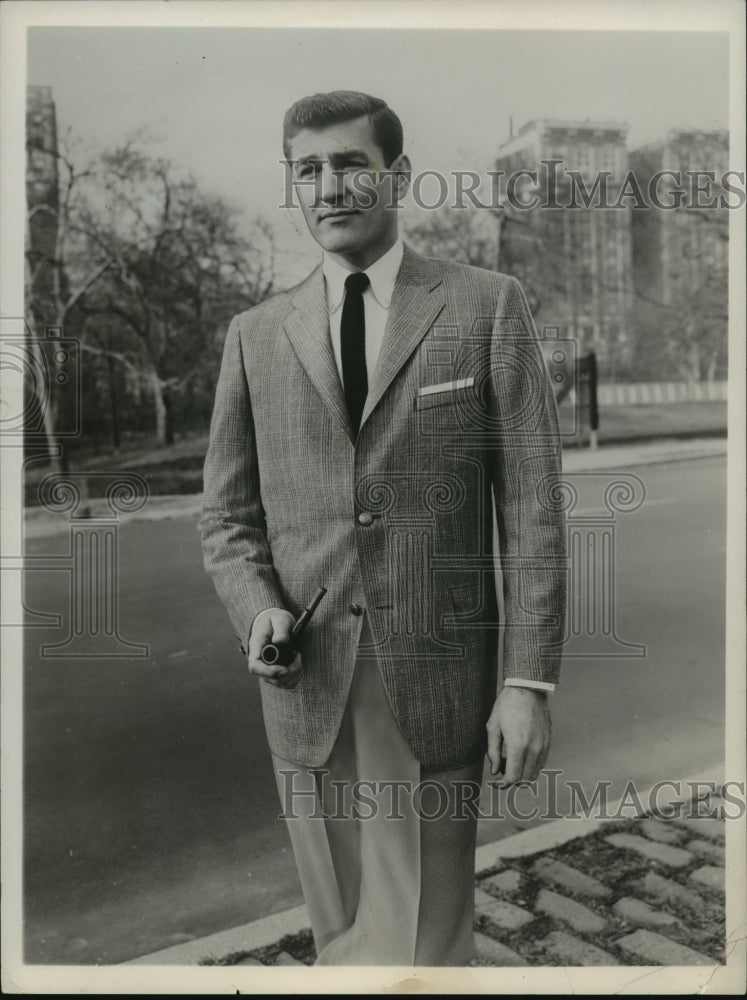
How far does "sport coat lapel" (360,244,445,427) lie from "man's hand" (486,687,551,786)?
844 mm

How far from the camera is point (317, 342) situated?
2596 millimetres

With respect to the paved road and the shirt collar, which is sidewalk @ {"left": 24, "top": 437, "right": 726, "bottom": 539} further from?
the shirt collar

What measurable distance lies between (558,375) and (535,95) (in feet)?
2.75

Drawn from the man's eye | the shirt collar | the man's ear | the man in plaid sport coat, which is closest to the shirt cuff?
the man in plaid sport coat

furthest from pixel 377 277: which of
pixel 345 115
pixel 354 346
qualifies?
pixel 345 115

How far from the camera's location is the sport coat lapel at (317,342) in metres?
2.56

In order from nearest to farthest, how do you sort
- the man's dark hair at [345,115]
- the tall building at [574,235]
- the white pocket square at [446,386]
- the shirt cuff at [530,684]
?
the shirt cuff at [530,684] < the white pocket square at [446,386] < the man's dark hair at [345,115] < the tall building at [574,235]

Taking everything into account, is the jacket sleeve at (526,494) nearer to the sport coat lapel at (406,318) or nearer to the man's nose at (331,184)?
the sport coat lapel at (406,318)

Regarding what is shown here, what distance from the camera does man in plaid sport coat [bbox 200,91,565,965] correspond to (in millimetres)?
2533

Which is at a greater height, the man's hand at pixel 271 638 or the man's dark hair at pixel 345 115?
the man's dark hair at pixel 345 115

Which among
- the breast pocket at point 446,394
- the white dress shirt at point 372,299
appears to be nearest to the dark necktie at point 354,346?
the white dress shirt at point 372,299

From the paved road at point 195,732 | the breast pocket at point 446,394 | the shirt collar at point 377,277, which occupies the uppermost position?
the shirt collar at point 377,277

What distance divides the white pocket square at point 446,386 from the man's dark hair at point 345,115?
657mm

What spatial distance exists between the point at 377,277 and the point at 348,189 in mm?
256
